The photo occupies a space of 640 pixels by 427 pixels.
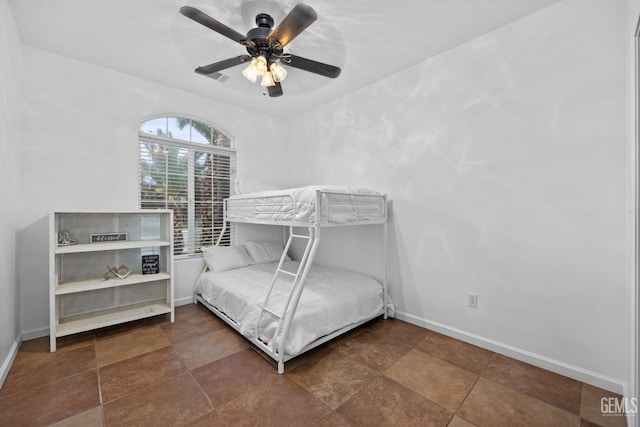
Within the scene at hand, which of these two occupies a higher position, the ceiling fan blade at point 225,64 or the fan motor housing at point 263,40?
the fan motor housing at point 263,40

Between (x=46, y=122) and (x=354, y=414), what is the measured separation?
3503 millimetres

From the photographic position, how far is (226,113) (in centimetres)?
366

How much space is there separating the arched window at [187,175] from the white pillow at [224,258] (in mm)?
268

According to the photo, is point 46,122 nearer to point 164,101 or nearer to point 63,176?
point 63,176

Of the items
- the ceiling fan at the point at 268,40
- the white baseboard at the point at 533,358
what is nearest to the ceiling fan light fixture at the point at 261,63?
the ceiling fan at the point at 268,40

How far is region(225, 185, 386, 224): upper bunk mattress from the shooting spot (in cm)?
226

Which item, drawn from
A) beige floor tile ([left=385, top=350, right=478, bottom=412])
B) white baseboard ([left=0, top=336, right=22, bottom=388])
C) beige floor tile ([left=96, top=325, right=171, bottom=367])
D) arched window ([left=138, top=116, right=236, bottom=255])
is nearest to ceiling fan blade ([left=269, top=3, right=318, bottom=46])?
arched window ([left=138, top=116, right=236, bottom=255])

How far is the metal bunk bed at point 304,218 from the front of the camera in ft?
6.75

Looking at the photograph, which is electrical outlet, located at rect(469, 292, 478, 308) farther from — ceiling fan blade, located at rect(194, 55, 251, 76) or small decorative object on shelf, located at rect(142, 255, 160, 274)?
small decorative object on shelf, located at rect(142, 255, 160, 274)

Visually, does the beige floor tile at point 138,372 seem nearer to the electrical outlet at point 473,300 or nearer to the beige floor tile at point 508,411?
the beige floor tile at point 508,411

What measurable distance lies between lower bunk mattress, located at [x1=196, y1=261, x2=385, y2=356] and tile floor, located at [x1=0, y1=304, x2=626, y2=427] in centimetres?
19

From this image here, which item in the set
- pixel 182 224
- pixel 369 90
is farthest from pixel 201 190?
pixel 369 90

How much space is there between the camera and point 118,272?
110 inches

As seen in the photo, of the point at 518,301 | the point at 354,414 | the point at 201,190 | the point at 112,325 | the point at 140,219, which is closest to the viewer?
the point at 354,414
